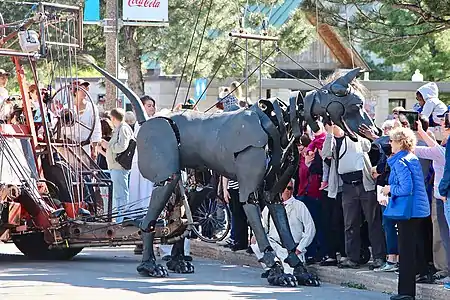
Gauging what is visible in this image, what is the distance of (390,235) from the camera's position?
11.8 metres

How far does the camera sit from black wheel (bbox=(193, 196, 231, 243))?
15.4 meters

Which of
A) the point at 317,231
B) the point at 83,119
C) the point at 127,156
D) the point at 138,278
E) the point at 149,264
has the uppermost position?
the point at 83,119

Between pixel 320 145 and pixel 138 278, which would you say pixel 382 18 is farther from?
pixel 138 278

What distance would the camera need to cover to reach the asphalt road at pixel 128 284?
10961 mm

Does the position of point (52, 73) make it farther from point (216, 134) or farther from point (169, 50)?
point (169, 50)

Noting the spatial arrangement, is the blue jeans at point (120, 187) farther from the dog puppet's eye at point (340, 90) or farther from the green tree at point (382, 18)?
the dog puppet's eye at point (340, 90)

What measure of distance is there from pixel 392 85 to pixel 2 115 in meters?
22.7

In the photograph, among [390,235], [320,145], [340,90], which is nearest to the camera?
[340,90]

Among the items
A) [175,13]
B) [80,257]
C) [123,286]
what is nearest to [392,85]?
[175,13]

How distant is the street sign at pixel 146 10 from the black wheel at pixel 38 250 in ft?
22.3

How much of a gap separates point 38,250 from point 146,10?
→ 278 inches

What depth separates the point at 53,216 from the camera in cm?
1296

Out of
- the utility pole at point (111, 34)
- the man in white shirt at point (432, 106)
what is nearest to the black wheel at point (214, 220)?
the man in white shirt at point (432, 106)

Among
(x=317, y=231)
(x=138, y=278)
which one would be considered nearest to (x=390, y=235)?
(x=317, y=231)
